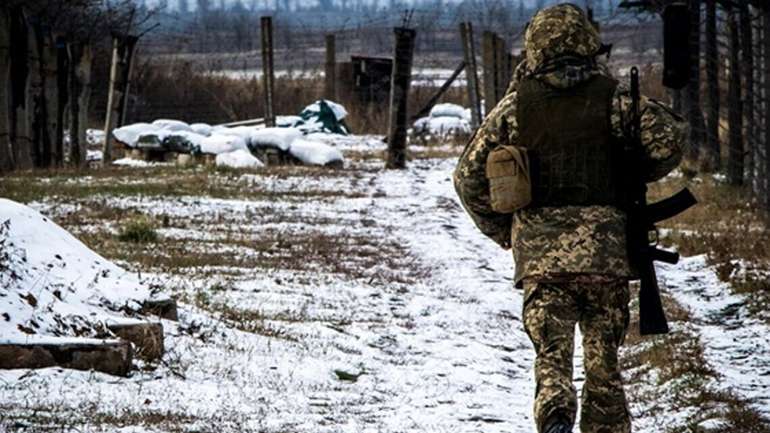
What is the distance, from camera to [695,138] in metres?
26.4

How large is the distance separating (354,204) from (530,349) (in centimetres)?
1025

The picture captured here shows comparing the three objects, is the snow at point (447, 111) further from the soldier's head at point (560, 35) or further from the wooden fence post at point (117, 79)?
the soldier's head at point (560, 35)

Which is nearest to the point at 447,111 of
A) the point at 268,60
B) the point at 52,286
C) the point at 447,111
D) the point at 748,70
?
the point at 447,111

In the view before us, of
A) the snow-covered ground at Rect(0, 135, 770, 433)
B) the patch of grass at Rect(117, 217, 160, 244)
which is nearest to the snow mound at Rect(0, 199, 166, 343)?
the snow-covered ground at Rect(0, 135, 770, 433)

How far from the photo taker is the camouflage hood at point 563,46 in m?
6.35

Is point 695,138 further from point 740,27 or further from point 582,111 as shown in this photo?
point 582,111

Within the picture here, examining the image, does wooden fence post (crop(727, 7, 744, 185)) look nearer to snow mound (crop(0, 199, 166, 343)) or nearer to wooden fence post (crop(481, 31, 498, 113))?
wooden fence post (crop(481, 31, 498, 113))

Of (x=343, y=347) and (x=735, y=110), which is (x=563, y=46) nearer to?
(x=343, y=347)

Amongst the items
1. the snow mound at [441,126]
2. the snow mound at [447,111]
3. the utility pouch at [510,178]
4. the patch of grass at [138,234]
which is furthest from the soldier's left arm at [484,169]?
the snow mound at [447,111]

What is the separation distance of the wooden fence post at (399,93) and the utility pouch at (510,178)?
22.2 m

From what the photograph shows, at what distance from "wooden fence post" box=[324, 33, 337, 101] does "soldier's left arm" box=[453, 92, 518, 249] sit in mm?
35888

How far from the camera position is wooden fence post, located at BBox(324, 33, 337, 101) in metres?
42.6

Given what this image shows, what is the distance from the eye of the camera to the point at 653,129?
637 centimetres

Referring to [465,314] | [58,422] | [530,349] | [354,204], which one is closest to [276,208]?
[354,204]
